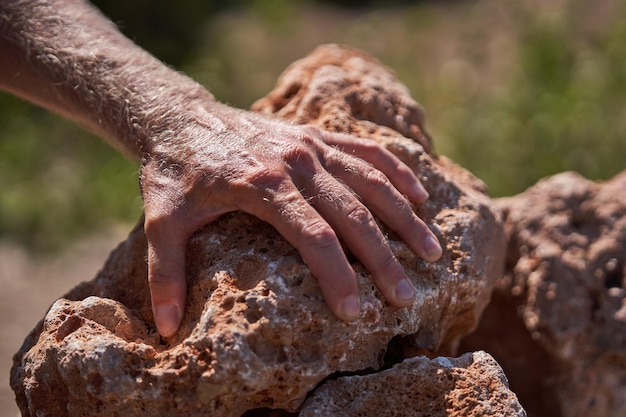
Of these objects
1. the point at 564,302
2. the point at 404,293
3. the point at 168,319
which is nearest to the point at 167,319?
the point at 168,319

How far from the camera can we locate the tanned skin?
1999 millimetres

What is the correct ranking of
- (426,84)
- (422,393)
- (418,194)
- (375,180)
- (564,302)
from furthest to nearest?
(426,84) < (564,302) < (418,194) < (375,180) < (422,393)

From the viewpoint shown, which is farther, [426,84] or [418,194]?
[426,84]

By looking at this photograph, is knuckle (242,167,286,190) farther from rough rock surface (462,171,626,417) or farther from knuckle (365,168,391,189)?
rough rock surface (462,171,626,417)

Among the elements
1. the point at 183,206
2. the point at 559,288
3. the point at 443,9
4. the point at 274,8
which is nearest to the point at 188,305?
the point at 183,206

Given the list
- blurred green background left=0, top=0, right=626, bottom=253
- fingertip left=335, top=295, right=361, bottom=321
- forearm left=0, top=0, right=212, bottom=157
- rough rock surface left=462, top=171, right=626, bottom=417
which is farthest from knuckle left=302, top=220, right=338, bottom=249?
blurred green background left=0, top=0, right=626, bottom=253

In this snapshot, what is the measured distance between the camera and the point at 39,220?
5930 millimetres

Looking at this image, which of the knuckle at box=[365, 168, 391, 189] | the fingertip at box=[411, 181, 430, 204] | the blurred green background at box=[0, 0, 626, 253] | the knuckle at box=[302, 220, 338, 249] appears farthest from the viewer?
the blurred green background at box=[0, 0, 626, 253]

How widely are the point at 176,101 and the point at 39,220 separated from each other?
3.98 metres

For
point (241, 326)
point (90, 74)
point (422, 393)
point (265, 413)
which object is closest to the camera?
point (241, 326)

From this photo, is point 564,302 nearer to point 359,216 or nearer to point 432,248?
point 432,248

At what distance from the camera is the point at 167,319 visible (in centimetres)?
199

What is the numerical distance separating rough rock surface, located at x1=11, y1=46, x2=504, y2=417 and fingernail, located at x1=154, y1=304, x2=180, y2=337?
0.03m

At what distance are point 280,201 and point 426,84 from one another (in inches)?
214
